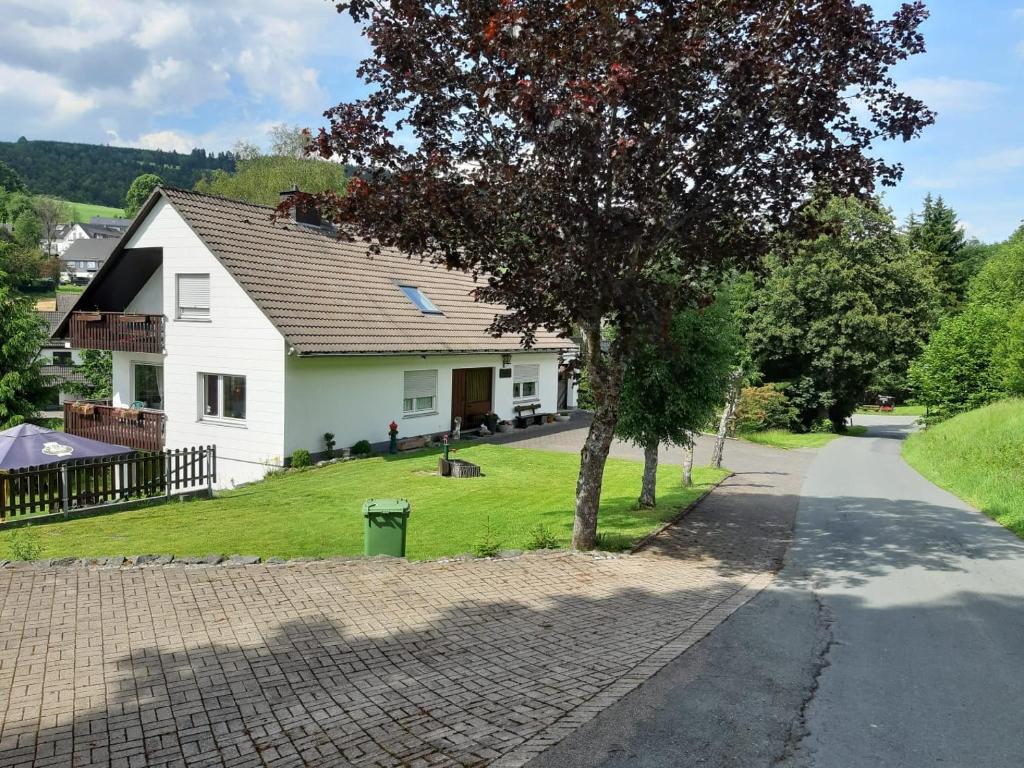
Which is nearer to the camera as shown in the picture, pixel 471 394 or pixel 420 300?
pixel 420 300

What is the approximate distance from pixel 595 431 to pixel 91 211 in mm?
171138

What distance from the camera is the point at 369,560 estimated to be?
9289mm

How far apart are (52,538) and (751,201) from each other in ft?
40.9

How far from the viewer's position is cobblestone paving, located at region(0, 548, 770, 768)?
464 centimetres

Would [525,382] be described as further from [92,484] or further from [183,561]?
[183,561]

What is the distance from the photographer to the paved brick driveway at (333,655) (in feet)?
15.3

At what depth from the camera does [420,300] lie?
24.6 m

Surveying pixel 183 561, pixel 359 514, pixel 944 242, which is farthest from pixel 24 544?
pixel 944 242

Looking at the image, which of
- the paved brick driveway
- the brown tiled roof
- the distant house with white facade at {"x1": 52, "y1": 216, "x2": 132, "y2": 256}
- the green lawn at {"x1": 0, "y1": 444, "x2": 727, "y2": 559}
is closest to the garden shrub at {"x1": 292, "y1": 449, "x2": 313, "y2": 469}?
the green lawn at {"x1": 0, "y1": 444, "x2": 727, "y2": 559}

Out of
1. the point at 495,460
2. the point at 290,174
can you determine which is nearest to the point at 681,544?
the point at 495,460

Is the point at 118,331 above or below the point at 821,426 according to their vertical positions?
above

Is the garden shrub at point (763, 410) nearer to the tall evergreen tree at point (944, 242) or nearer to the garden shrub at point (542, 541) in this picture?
the garden shrub at point (542, 541)

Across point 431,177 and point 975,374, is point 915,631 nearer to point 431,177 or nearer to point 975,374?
point 431,177

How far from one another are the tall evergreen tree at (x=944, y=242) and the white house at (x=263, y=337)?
165ft
